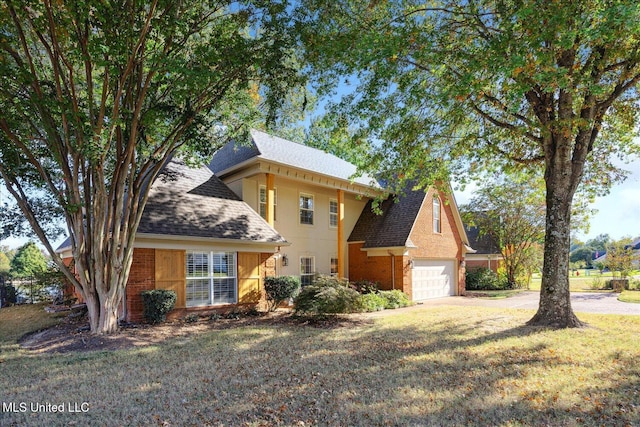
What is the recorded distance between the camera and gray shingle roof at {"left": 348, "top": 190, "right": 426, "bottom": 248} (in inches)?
708

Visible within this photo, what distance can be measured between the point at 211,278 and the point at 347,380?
823 cm

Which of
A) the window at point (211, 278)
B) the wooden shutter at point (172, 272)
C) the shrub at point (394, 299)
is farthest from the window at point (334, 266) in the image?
the wooden shutter at point (172, 272)

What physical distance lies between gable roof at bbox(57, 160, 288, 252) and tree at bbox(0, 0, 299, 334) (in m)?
1.36

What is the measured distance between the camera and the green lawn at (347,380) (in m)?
4.58

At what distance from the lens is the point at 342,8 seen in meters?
10.0

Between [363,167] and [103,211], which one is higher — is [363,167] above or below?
above

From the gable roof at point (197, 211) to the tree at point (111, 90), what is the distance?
53.5 inches

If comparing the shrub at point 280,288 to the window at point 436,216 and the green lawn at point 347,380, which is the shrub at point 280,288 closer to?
the green lawn at point 347,380

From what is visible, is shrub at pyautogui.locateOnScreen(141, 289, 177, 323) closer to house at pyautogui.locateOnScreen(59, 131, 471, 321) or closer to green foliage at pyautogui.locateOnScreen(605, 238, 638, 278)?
house at pyautogui.locateOnScreen(59, 131, 471, 321)

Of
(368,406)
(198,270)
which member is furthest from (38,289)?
(368,406)

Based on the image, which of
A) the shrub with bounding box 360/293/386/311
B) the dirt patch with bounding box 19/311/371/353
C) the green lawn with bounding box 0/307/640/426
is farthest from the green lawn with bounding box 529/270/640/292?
the dirt patch with bounding box 19/311/371/353

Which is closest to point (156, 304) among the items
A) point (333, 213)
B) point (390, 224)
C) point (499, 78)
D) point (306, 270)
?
point (306, 270)

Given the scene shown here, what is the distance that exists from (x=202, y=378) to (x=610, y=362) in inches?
277

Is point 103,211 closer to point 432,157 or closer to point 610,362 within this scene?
point 432,157
